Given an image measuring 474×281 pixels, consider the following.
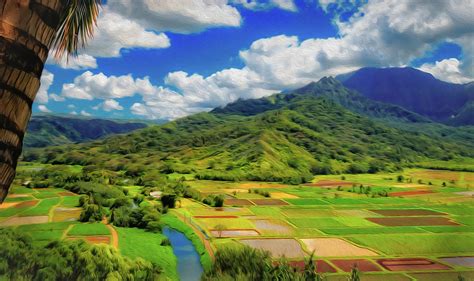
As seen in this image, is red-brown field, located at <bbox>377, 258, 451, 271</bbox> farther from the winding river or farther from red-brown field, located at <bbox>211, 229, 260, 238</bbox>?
the winding river

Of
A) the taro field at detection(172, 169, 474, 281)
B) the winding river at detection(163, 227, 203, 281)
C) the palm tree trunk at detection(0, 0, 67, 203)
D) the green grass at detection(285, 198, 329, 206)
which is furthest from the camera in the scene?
the green grass at detection(285, 198, 329, 206)

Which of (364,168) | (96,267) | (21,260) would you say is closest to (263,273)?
(96,267)

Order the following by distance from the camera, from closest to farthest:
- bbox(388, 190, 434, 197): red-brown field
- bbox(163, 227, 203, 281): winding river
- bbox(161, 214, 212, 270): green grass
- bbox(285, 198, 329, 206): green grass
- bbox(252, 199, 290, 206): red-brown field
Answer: bbox(163, 227, 203, 281): winding river
bbox(161, 214, 212, 270): green grass
bbox(252, 199, 290, 206): red-brown field
bbox(285, 198, 329, 206): green grass
bbox(388, 190, 434, 197): red-brown field

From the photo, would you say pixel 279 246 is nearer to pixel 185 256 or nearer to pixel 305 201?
pixel 185 256

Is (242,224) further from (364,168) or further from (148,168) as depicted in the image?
(364,168)

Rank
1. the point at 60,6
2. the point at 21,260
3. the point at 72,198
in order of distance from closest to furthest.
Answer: the point at 60,6, the point at 21,260, the point at 72,198

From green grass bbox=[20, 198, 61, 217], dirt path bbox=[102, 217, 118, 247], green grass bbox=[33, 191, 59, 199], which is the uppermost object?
green grass bbox=[33, 191, 59, 199]

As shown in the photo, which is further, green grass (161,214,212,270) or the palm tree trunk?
A: green grass (161,214,212,270)

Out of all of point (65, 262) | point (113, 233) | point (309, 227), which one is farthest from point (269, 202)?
→ point (65, 262)

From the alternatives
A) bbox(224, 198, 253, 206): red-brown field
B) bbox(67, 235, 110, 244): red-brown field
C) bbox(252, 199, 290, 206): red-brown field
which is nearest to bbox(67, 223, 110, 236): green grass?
bbox(67, 235, 110, 244): red-brown field
